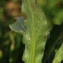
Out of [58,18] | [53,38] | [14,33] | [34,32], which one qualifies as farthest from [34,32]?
[58,18]

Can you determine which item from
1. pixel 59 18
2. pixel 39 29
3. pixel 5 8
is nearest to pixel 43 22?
pixel 39 29

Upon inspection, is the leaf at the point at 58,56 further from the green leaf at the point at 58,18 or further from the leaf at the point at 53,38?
the green leaf at the point at 58,18

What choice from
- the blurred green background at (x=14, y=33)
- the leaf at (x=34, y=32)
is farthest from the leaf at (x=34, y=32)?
the blurred green background at (x=14, y=33)

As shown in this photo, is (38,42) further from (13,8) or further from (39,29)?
(13,8)

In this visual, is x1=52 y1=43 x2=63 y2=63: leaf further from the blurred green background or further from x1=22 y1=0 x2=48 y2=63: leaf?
the blurred green background

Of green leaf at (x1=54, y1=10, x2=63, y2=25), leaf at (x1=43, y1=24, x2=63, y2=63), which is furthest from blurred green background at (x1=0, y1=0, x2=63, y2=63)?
leaf at (x1=43, y1=24, x2=63, y2=63)

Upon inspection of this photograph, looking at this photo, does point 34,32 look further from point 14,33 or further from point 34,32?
point 14,33
